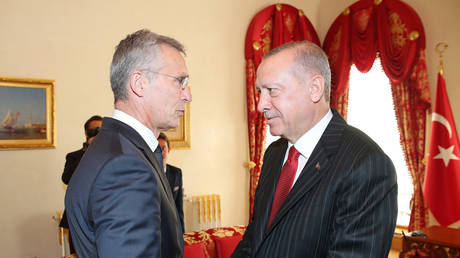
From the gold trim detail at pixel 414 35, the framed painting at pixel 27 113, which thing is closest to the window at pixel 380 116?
the gold trim detail at pixel 414 35

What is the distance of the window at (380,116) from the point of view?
242 inches

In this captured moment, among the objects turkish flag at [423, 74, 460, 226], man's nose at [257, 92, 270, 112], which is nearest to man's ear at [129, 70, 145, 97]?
man's nose at [257, 92, 270, 112]

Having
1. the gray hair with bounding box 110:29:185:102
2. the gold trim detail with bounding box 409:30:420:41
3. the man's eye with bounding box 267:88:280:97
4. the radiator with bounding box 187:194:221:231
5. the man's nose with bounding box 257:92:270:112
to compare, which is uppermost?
the gold trim detail with bounding box 409:30:420:41

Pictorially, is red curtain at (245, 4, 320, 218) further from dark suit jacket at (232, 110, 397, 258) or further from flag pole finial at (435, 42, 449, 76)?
dark suit jacket at (232, 110, 397, 258)

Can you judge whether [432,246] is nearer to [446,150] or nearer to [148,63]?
[446,150]

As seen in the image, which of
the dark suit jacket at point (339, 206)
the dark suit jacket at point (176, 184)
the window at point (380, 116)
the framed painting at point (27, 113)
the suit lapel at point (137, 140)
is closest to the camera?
the suit lapel at point (137, 140)

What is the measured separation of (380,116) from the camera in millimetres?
6363

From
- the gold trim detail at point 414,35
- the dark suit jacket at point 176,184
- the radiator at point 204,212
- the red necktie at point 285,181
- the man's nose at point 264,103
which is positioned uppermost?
the gold trim detail at point 414,35

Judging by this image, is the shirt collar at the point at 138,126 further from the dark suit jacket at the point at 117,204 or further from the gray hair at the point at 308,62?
the gray hair at the point at 308,62

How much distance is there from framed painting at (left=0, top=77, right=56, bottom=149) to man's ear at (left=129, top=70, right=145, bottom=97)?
3521 millimetres

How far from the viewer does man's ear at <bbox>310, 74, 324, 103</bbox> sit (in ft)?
6.08

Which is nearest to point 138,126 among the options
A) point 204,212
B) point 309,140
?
point 309,140

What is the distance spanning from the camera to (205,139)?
19.6ft

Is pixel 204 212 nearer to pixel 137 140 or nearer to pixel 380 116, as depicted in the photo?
pixel 380 116
